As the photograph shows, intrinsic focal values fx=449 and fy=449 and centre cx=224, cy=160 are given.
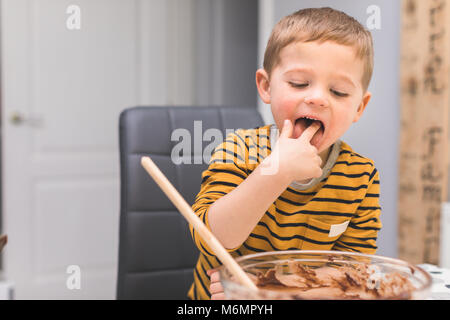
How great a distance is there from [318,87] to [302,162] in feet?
0.30

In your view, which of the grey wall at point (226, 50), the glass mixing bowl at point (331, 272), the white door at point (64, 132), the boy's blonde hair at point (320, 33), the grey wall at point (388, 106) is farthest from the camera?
the grey wall at point (226, 50)

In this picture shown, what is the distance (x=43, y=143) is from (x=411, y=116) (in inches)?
64.6

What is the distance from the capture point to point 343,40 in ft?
1.62

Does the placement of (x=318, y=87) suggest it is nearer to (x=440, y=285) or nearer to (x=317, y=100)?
(x=317, y=100)

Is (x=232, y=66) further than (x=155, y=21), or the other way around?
(x=232, y=66)

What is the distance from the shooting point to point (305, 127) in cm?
47

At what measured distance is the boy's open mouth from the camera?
467mm

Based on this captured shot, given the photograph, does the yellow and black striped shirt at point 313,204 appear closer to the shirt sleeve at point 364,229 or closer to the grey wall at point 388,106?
the shirt sleeve at point 364,229

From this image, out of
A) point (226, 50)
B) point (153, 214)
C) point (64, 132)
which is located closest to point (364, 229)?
point (153, 214)

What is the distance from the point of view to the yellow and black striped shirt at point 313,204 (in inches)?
23.9

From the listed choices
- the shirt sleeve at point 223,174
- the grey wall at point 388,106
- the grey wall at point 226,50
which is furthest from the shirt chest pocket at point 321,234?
the grey wall at point 226,50

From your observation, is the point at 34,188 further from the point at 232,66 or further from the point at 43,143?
the point at 232,66
